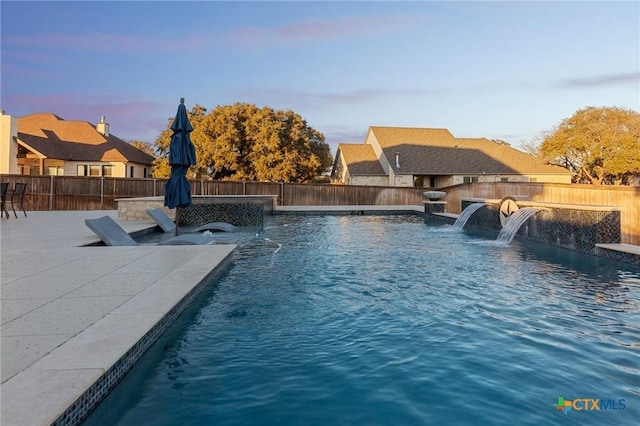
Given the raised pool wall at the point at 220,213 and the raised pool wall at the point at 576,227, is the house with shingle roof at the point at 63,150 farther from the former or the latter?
the raised pool wall at the point at 576,227

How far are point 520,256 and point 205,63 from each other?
588 inches

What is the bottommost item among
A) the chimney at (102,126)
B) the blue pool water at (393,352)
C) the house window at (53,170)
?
the blue pool water at (393,352)

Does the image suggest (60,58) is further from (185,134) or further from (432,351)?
(432,351)

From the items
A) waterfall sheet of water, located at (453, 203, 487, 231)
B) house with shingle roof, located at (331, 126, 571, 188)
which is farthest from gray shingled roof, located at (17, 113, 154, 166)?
waterfall sheet of water, located at (453, 203, 487, 231)

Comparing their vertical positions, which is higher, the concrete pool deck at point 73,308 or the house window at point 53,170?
the house window at point 53,170

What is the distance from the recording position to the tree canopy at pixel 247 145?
26.8 m

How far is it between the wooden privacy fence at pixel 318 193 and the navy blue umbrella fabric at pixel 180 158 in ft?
32.3

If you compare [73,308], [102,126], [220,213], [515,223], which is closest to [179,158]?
[73,308]

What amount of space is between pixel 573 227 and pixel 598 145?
2904 centimetres

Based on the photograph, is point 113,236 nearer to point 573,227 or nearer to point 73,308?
point 73,308

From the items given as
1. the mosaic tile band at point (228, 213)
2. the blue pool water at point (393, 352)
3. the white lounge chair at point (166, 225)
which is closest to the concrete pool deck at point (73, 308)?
the blue pool water at point (393, 352)

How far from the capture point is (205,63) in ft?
56.8

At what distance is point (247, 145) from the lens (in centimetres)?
2798

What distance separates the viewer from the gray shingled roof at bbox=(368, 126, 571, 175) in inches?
1217
